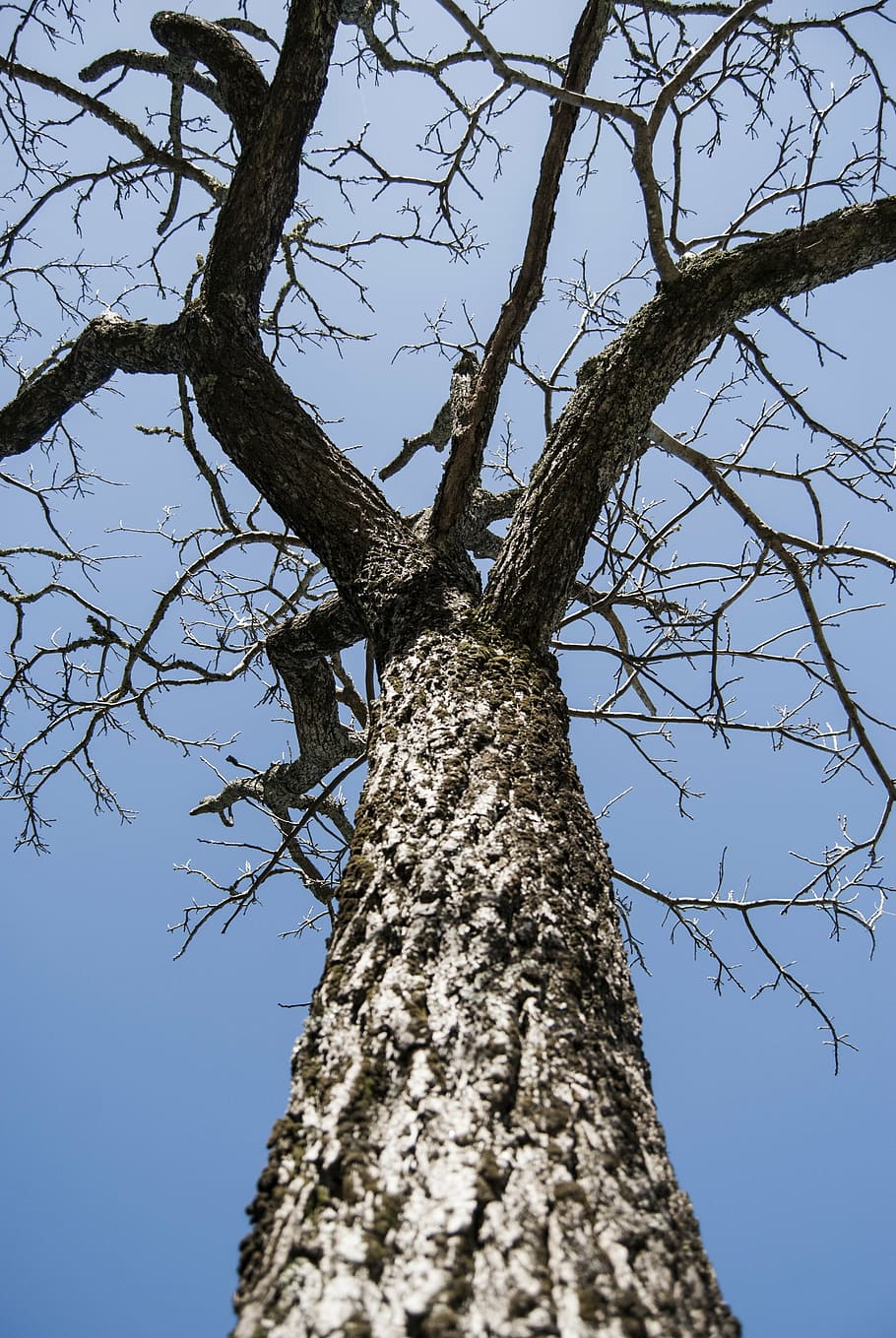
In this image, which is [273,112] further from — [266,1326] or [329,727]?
[266,1326]

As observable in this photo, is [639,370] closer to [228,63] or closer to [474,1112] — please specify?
[228,63]

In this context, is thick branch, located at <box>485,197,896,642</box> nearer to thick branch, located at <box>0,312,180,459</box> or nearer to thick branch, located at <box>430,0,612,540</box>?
thick branch, located at <box>430,0,612,540</box>

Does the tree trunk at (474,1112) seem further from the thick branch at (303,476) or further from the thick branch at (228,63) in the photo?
the thick branch at (228,63)

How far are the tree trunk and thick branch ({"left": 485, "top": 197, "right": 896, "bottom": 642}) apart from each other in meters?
0.90

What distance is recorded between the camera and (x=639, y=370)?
8.52 feet

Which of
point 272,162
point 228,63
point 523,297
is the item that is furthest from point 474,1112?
point 228,63

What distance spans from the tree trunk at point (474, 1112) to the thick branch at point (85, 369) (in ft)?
7.53

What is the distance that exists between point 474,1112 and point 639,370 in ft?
7.25

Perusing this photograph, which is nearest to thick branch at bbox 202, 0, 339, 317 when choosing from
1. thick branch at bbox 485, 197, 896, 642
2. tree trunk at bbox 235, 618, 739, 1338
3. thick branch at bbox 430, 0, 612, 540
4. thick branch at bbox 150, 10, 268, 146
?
thick branch at bbox 150, 10, 268, 146

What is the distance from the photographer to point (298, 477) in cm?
286

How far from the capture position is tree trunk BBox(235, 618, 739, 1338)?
2.94 feet

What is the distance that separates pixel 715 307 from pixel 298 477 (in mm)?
1467

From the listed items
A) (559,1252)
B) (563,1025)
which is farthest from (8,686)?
(559,1252)

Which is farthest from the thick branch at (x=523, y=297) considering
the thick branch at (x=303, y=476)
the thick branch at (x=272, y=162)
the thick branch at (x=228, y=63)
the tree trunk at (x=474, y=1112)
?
the tree trunk at (x=474, y=1112)
